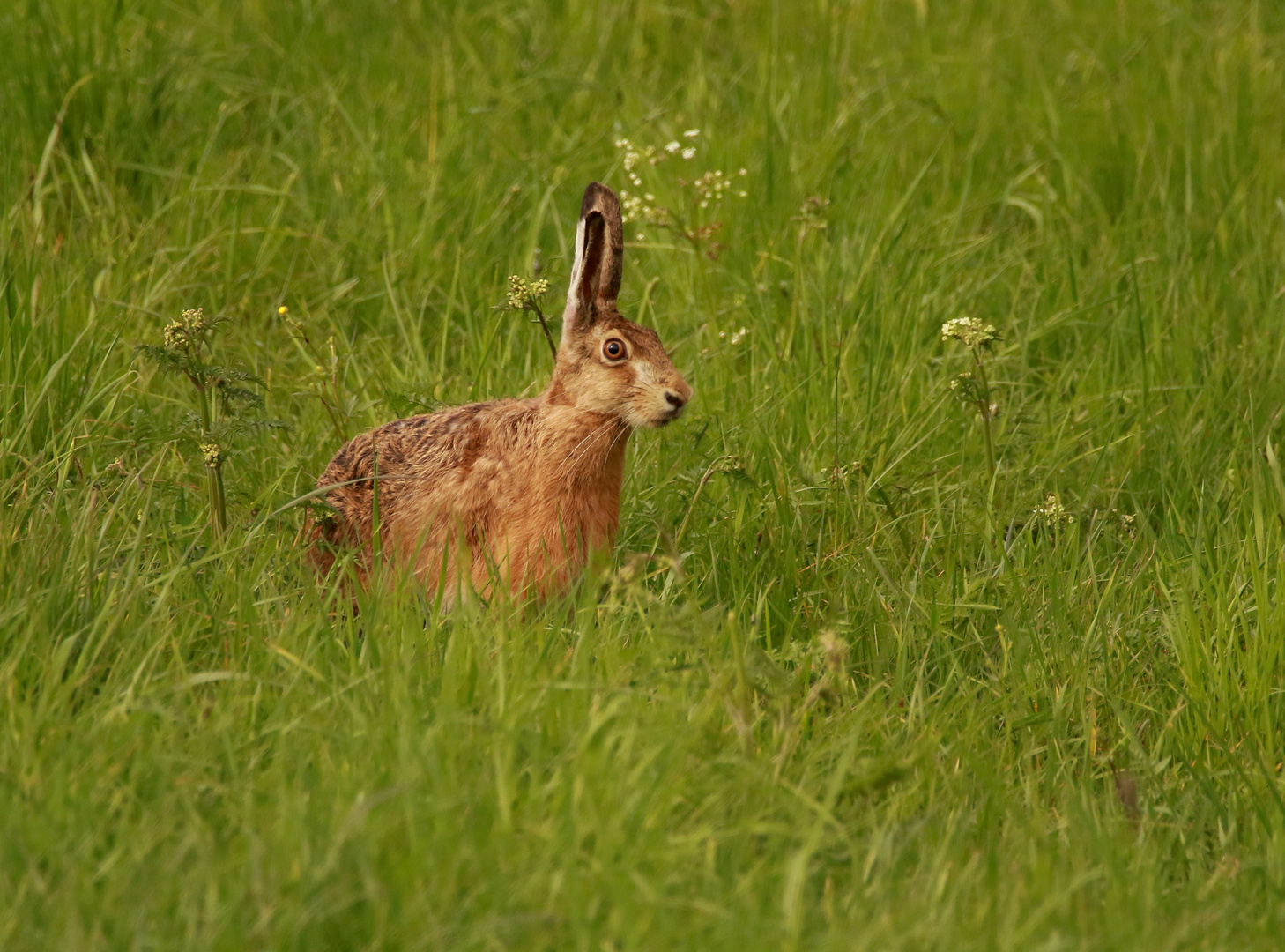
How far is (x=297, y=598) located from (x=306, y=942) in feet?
4.98

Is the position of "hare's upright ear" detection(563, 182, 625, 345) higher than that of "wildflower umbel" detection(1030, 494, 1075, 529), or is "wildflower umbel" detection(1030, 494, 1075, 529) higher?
"hare's upright ear" detection(563, 182, 625, 345)

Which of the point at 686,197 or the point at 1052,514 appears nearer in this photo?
the point at 1052,514

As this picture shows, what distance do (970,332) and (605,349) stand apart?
3.55 feet

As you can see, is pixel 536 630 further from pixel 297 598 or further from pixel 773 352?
pixel 773 352

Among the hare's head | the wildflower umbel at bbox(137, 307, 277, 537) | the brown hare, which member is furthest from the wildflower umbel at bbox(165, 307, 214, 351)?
the hare's head

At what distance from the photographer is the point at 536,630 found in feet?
12.5

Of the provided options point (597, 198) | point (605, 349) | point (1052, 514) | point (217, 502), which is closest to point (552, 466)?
point (605, 349)

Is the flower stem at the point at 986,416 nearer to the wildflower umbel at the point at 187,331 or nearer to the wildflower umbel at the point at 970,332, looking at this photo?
the wildflower umbel at the point at 970,332

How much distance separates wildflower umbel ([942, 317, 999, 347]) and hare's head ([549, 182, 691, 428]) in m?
0.81

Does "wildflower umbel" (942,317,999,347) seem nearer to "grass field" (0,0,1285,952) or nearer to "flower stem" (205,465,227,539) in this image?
"grass field" (0,0,1285,952)

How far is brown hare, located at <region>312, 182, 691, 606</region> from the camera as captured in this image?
4.44 m

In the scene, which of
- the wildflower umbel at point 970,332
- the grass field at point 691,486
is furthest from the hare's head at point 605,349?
the wildflower umbel at point 970,332

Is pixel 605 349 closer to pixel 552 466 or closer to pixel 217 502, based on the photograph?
pixel 552 466

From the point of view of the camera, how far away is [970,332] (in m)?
4.64
